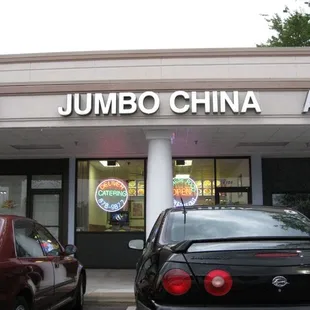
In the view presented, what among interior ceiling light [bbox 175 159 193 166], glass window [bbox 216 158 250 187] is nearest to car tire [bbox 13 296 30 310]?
interior ceiling light [bbox 175 159 193 166]

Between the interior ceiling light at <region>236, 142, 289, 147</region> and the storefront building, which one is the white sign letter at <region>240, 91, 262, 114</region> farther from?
the interior ceiling light at <region>236, 142, 289, 147</region>

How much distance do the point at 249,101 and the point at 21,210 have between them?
803 cm

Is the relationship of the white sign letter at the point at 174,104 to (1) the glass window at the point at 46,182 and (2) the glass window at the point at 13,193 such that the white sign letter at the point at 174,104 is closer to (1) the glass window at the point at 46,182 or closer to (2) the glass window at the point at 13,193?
(1) the glass window at the point at 46,182

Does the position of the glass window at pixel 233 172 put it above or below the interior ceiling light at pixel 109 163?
below

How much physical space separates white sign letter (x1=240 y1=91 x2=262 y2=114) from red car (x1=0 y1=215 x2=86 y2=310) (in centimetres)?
444

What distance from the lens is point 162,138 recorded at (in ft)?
33.6

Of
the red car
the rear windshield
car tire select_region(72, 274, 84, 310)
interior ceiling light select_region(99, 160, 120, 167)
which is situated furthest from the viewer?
interior ceiling light select_region(99, 160, 120, 167)

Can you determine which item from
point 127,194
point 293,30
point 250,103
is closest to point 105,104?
point 250,103

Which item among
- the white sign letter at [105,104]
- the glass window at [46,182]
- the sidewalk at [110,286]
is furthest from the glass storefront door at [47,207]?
the white sign letter at [105,104]

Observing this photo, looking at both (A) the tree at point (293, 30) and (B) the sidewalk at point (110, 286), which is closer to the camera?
(B) the sidewalk at point (110, 286)

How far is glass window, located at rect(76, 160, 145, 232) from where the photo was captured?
13914 mm

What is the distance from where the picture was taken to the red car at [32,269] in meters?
4.90

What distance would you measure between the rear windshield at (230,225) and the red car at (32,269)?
5.52 feet

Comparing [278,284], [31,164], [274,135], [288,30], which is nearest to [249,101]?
[274,135]
